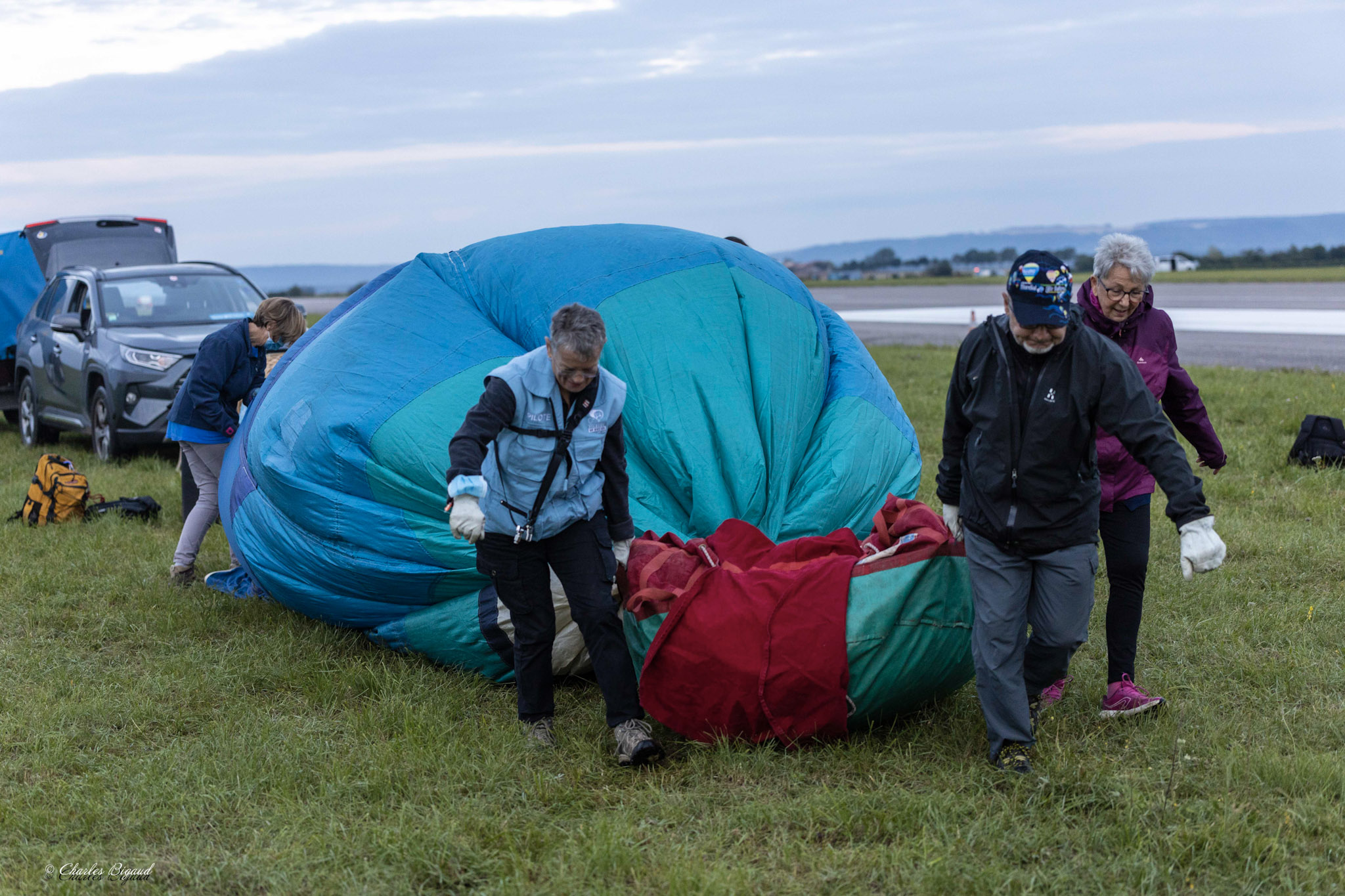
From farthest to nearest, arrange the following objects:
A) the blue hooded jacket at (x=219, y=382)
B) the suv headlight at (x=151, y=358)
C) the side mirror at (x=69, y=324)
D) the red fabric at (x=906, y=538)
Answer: the side mirror at (x=69, y=324), the suv headlight at (x=151, y=358), the blue hooded jacket at (x=219, y=382), the red fabric at (x=906, y=538)

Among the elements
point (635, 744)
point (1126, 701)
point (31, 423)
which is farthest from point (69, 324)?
point (1126, 701)

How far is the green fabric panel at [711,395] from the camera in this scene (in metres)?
4.75

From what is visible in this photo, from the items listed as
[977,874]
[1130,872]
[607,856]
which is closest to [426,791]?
[607,856]

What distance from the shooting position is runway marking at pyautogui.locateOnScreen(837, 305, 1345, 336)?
1994 cm

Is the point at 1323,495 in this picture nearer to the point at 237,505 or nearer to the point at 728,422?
the point at 728,422

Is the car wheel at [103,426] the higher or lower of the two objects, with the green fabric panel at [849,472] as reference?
lower

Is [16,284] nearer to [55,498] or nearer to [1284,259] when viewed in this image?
[55,498]

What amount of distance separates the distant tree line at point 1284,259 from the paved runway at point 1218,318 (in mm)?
10557

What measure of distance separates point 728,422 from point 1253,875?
7.88ft

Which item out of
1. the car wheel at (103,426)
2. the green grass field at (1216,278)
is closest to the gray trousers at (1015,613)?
the car wheel at (103,426)

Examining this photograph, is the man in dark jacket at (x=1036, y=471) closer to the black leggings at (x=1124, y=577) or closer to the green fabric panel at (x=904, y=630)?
the green fabric panel at (x=904, y=630)

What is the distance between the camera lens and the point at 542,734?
4.26 meters

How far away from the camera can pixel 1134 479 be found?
421 centimetres

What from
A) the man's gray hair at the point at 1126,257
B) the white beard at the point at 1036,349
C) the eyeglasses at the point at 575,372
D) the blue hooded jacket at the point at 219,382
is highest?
the man's gray hair at the point at 1126,257
